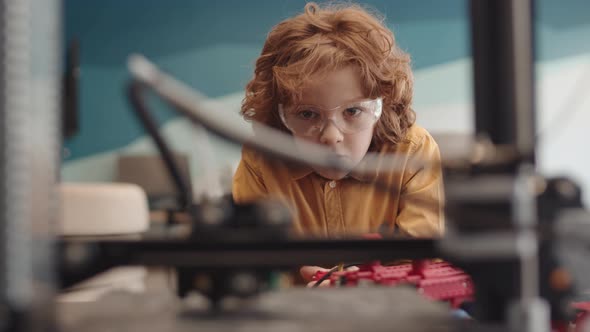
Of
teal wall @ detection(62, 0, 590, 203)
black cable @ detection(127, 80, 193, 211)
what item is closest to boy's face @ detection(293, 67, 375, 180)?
black cable @ detection(127, 80, 193, 211)

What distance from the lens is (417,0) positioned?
2082mm

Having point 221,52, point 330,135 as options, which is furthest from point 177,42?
point 330,135

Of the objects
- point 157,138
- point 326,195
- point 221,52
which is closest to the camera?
point 157,138

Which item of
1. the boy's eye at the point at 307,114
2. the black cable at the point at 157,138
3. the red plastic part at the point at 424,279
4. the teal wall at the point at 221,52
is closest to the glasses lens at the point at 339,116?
the boy's eye at the point at 307,114

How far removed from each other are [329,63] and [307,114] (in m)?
0.12

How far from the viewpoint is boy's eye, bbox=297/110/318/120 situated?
884mm

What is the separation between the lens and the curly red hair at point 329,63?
0.93 metres

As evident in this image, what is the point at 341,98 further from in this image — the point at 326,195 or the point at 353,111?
the point at 326,195

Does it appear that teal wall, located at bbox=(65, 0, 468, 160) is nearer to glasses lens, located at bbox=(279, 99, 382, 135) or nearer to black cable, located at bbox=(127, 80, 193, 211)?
glasses lens, located at bbox=(279, 99, 382, 135)

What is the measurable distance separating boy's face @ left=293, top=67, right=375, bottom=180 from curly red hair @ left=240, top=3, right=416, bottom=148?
0.6 inches

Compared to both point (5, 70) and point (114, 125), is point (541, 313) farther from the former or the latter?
point (114, 125)

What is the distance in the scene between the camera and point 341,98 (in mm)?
905

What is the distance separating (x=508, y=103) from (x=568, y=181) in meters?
0.06

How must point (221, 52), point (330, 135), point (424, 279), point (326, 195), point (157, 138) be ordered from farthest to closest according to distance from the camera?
1. point (221, 52)
2. point (326, 195)
3. point (330, 135)
4. point (424, 279)
5. point (157, 138)
